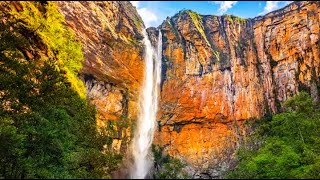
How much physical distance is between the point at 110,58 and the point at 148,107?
7.28 m

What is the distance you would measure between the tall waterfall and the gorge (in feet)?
0.35

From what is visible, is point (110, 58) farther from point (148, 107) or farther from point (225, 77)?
point (225, 77)

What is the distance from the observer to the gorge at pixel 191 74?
2988 cm

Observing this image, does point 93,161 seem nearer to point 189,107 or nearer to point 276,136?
point 276,136

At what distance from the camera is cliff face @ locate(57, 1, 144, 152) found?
91.6ft

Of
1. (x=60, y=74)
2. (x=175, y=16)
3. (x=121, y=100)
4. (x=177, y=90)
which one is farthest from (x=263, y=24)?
(x=60, y=74)

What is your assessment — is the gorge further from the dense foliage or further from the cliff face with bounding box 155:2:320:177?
the dense foliage

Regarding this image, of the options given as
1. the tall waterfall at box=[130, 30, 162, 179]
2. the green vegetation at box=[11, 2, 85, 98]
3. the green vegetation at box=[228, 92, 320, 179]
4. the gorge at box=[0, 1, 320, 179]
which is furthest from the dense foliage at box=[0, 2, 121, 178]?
the tall waterfall at box=[130, 30, 162, 179]

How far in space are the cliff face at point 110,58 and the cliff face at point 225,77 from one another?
437cm

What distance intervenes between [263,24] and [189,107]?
13.8 metres

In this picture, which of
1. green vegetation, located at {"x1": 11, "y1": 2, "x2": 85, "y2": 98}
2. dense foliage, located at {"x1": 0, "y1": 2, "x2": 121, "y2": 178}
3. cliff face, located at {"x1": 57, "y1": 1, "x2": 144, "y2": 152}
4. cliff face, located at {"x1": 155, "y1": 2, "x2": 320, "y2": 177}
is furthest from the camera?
cliff face, located at {"x1": 155, "y1": 2, "x2": 320, "y2": 177}

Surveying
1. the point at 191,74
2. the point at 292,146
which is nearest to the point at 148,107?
the point at 191,74

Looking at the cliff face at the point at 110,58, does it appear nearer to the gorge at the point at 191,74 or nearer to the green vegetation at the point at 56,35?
the gorge at the point at 191,74

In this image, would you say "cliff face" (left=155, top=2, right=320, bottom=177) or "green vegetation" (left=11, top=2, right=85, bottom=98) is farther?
"cliff face" (left=155, top=2, right=320, bottom=177)
